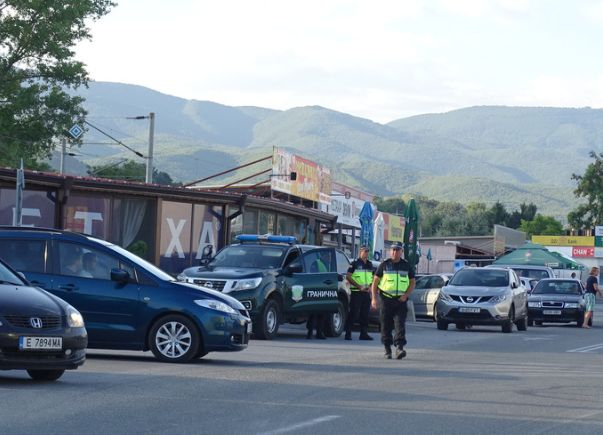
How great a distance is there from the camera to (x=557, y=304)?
36250mm

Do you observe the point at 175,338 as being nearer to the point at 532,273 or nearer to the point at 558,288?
the point at 558,288

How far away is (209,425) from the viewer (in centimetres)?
1034

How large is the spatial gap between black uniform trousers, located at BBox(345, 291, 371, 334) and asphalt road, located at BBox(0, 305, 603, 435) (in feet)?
13.3

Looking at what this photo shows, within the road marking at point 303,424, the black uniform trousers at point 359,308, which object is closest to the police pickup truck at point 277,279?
the black uniform trousers at point 359,308

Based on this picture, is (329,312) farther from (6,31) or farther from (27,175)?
(6,31)

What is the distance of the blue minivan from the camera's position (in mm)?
16172

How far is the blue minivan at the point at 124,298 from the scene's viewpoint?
16.2 meters

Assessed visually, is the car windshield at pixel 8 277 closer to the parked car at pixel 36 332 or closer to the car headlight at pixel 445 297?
the parked car at pixel 36 332

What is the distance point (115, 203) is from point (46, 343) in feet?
71.9

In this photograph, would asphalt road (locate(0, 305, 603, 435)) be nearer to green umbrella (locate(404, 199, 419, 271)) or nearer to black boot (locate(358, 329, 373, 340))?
black boot (locate(358, 329, 373, 340))

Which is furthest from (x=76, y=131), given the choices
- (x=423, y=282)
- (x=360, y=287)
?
(x=360, y=287)

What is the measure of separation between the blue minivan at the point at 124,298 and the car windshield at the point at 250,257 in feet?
21.2

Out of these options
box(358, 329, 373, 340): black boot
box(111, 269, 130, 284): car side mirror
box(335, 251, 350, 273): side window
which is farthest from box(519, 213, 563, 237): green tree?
box(111, 269, 130, 284): car side mirror

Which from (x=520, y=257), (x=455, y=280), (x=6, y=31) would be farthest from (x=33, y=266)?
(x=520, y=257)
